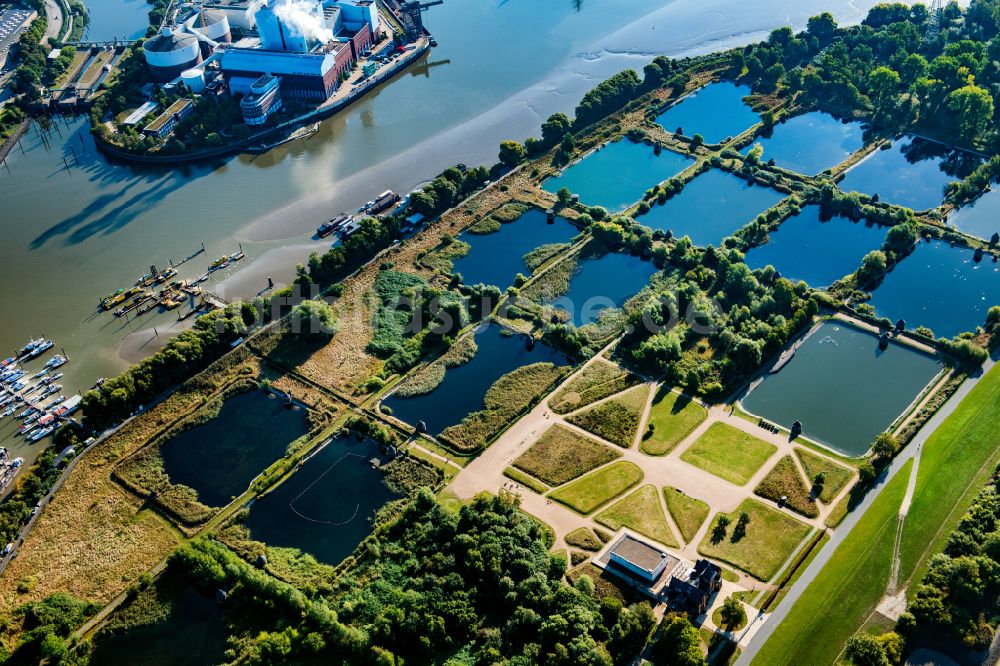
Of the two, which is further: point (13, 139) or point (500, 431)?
point (13, 139)

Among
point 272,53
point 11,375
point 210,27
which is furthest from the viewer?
point 210,27

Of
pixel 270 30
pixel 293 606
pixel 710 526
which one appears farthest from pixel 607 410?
pixel 270 30

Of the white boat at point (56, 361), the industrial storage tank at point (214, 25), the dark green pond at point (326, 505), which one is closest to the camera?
the dark green pond at point (326, 505)

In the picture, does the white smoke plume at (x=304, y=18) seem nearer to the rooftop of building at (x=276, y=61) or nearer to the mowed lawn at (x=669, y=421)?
the rooftop of building at (x=276, y=61)

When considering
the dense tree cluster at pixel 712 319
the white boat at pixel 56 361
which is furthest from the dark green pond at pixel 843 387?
the white boat at pixel 56 361

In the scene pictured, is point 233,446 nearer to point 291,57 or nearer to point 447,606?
point 447,606

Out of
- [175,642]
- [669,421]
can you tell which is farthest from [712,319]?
[175,642]

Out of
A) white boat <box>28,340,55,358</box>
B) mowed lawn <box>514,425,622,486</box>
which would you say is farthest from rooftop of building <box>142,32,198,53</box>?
mowed lawn <box>514,425,622,486</box>

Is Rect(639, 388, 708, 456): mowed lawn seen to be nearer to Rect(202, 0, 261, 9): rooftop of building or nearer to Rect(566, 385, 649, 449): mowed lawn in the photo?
Rect(566, 385, 649, 449): mowed lawn
